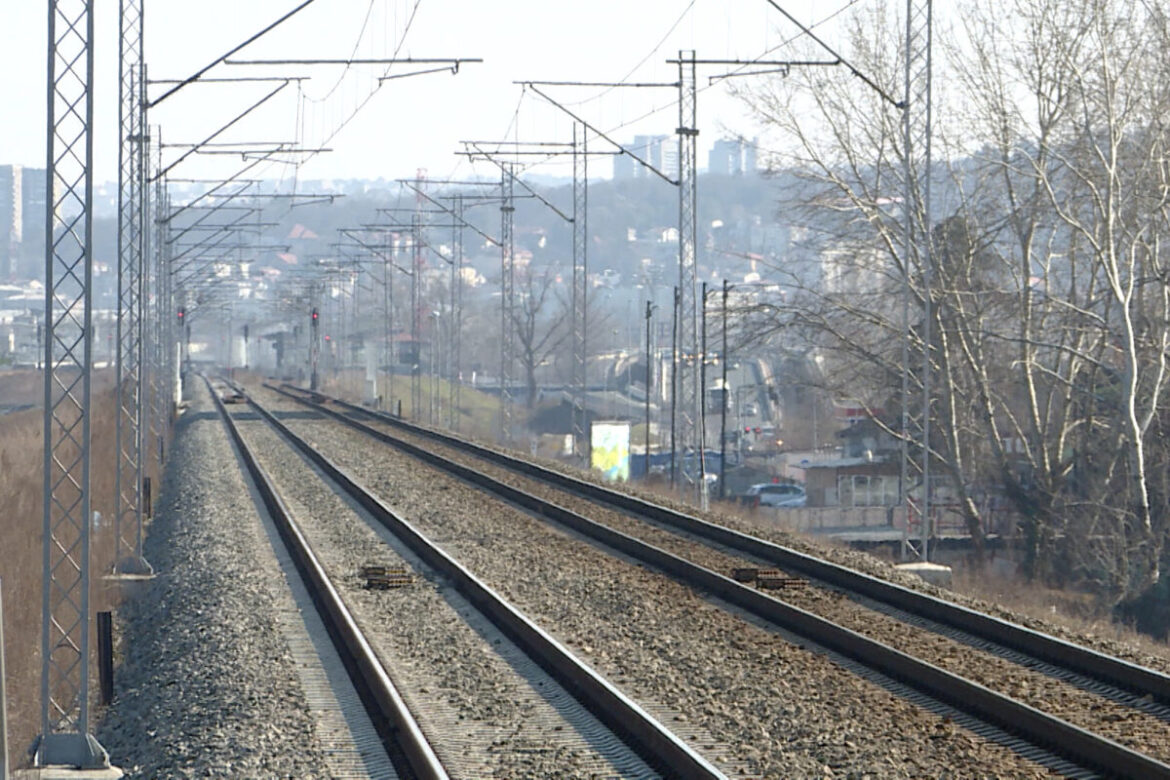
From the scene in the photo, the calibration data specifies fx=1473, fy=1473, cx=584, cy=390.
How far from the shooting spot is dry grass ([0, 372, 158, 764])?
15.6 m

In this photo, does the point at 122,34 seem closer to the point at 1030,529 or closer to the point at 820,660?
the point at 820,660

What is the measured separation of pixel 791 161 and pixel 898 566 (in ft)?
69.1

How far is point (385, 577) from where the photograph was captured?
17.4 meters

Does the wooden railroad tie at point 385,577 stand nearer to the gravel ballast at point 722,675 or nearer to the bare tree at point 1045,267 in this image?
the gravel ballast at point 722,675

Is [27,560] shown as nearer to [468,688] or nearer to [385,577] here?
[385,577]

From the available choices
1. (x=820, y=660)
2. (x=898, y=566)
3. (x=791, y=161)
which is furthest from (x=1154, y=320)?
(x=820, y=660)

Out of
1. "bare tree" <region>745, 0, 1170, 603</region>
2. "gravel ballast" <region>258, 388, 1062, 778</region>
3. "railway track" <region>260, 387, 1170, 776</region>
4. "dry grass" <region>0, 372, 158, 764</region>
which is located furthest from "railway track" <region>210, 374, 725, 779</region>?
"bare tree" <region>745, 0, 1170, 603</region>

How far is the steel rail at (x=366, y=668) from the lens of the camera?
9220 mm

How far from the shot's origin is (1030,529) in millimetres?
39719

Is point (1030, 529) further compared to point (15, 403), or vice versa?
point (15, 403)

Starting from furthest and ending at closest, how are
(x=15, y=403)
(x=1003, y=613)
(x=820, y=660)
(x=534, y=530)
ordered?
(x=15, y=403), (x=534, y=530), (x=1003, y=613), (x=820, y=660)

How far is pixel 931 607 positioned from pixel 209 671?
7.10 metres

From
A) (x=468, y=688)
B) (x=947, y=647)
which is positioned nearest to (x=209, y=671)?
(x=468, y=688)

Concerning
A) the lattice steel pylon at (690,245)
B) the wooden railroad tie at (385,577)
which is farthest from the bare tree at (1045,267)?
the wooden railroad tie at (385,577)
